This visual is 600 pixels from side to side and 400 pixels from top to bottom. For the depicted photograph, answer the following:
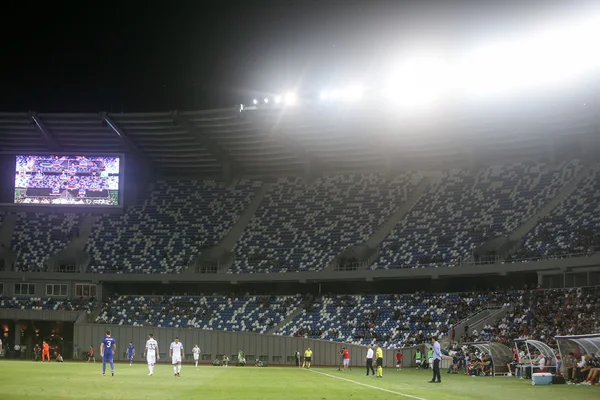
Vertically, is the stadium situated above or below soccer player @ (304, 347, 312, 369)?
above

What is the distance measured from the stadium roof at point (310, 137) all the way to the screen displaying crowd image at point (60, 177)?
1488 millimetres

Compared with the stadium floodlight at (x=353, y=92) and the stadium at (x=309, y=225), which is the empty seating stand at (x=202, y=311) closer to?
the stadium at (x=309, y=225)

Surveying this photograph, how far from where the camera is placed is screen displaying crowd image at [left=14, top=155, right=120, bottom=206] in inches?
2906

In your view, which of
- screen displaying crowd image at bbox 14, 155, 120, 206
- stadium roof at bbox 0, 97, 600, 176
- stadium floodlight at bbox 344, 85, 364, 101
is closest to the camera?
stadium floodlight at bbox 344, 85, 364, 101

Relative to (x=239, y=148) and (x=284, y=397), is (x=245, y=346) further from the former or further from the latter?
(x=284, y=397)

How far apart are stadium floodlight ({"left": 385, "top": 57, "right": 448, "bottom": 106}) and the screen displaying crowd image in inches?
1073

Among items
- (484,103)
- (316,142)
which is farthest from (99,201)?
(484,103)

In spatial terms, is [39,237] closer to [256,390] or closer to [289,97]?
[289,97]

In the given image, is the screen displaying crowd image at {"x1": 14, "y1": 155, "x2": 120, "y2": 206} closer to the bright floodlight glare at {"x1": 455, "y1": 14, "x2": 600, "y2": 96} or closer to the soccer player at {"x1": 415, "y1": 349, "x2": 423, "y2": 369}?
the bright floodlight glare at {"x1": 455, "y1": 14, "x2": 600, "y2": 96}

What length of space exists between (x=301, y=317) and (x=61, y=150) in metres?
27.3

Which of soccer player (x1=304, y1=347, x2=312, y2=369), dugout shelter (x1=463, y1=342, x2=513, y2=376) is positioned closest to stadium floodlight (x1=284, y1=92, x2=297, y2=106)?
soccer player (x1=304, y1=347, x2=312, y2=369)

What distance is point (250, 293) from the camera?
7025 cm

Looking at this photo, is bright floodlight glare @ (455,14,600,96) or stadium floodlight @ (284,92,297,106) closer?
bright floodlight glare @ (455,14,600,96)

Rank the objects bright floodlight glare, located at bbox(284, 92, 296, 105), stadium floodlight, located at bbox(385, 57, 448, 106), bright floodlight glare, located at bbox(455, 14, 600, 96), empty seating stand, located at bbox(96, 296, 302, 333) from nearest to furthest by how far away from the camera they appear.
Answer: bright floodlight glare, located at bbox(455, 14, 600, 96)
stadium floodlight, located at bbox(385, 57, 448, 106)
bright floodlight glare, located at bbox(284, 92, 296, 105)
empty seating stand, located at bbox(96, 296, 302, 333)
